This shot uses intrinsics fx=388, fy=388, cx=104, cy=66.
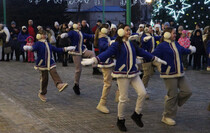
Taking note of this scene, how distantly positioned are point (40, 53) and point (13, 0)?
34641 millimetres

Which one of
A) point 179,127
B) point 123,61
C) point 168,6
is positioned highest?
point 168,6

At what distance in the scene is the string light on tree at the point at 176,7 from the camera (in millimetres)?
20891

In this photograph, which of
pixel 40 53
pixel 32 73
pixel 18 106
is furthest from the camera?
pixel 32 73

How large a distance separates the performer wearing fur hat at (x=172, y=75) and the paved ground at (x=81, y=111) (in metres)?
0.32

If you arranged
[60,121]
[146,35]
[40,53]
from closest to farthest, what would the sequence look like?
[60,121] → [40,53] → [146,35]

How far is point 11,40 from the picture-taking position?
2008 centimetres

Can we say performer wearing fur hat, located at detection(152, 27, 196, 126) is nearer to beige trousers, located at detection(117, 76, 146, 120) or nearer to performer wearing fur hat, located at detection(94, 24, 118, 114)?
beige trousers, located at detection(117, 76, 146, 120)

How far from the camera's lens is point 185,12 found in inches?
823

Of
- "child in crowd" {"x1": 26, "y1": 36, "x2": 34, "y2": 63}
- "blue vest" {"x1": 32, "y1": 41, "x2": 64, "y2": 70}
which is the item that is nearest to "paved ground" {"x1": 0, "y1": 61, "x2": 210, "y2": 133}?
"blue vest" {"x1": 32, "y1": 41, "x2": 64, "y2": 70}

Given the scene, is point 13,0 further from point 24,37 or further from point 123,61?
point 123,61

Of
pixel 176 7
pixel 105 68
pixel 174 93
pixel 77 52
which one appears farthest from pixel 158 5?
pixel 174 93

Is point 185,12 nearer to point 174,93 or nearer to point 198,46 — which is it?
point 198,46

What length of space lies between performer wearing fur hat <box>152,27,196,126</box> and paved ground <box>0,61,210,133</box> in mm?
322

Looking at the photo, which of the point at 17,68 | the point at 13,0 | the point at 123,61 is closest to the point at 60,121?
the point at 123,61
